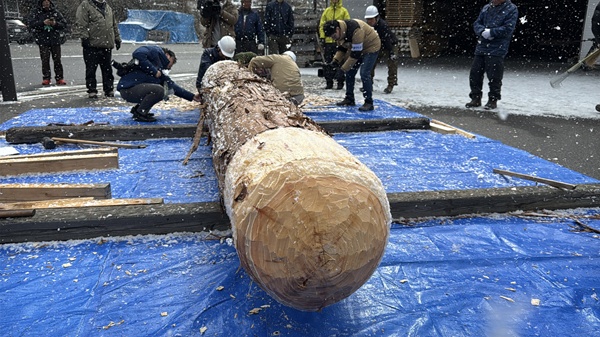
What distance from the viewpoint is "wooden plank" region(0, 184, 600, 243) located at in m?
2.88

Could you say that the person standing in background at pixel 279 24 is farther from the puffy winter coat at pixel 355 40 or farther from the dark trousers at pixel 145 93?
the dark trousers at pixel 145 93

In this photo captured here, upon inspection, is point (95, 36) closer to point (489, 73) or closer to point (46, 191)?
point (46, 191)

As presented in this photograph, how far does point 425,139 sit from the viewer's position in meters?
5.59

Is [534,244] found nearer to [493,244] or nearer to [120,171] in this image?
[493,244]

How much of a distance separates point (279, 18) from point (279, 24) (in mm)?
142

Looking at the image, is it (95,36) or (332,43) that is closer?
(95,36)

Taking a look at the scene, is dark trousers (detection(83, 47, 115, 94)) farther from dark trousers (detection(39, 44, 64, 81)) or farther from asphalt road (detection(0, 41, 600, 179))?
dark trousers (detection(39, 44, 64, 81))

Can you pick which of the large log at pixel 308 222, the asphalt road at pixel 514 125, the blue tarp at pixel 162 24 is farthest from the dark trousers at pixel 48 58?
the blue tarp at pixel 162 24

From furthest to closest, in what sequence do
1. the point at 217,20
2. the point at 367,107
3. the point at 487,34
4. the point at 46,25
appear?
the point at 46,25 < the point at 217,20 < the point at 367,107 < the point at 487,34

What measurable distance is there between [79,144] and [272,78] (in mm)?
2647

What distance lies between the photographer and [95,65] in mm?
8656

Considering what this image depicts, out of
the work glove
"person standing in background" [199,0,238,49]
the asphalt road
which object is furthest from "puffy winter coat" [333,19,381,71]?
"person standing in background" [199,0,238,49]

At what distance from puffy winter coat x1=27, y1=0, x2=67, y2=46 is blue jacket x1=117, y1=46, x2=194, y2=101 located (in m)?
4.58

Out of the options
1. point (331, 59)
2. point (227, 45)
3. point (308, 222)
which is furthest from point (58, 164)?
point (331, 59)
